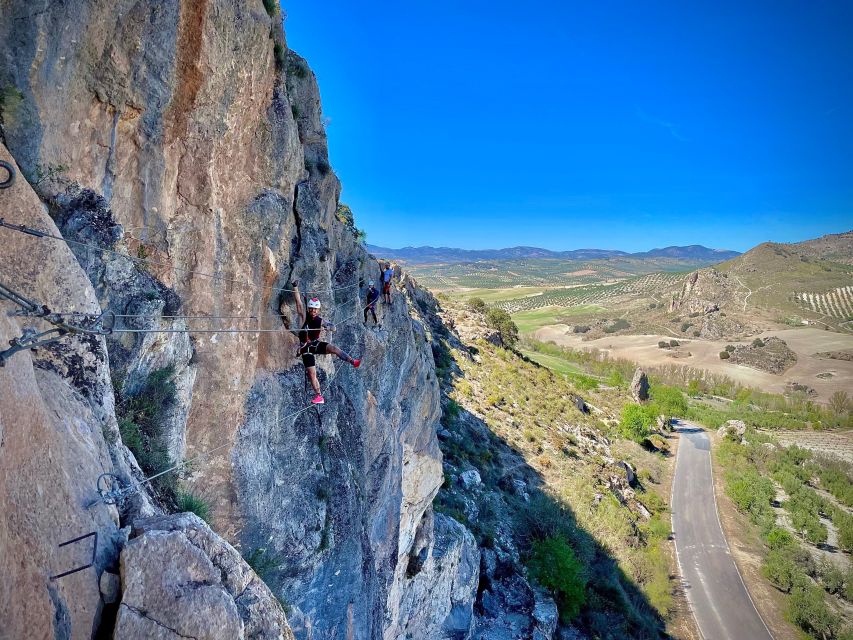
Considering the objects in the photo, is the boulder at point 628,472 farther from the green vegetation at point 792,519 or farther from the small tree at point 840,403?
the small tree at point 840,403

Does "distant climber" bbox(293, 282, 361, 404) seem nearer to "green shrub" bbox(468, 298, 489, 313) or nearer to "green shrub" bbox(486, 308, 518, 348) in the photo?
"green shrub" bbox(486, 308, 518, 348)

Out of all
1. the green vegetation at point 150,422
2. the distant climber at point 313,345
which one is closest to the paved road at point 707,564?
the distant climber at point 313,345

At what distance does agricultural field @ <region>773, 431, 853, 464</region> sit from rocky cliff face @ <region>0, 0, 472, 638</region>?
76538 millimetres

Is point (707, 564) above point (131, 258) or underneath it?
underneath

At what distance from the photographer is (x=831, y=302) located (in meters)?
151

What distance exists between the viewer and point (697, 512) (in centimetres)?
4278

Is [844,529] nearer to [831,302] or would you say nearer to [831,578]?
[831,578]

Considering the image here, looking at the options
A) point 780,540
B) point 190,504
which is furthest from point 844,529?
point 190,504

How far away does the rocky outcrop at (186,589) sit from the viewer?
13.1 feet

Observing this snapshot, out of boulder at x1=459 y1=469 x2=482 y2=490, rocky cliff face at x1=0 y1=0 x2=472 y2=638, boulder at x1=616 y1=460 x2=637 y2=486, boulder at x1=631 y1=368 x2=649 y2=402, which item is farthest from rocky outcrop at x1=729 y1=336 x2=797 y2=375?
rocky cliff face at x1=0 y1=0 x2=472 y2=638

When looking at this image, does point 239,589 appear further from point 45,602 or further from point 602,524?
point 602,524

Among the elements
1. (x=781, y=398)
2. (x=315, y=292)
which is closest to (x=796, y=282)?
(x=781, y=398)

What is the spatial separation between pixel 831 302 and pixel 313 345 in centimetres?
20053

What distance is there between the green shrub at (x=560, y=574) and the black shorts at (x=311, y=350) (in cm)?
2249
